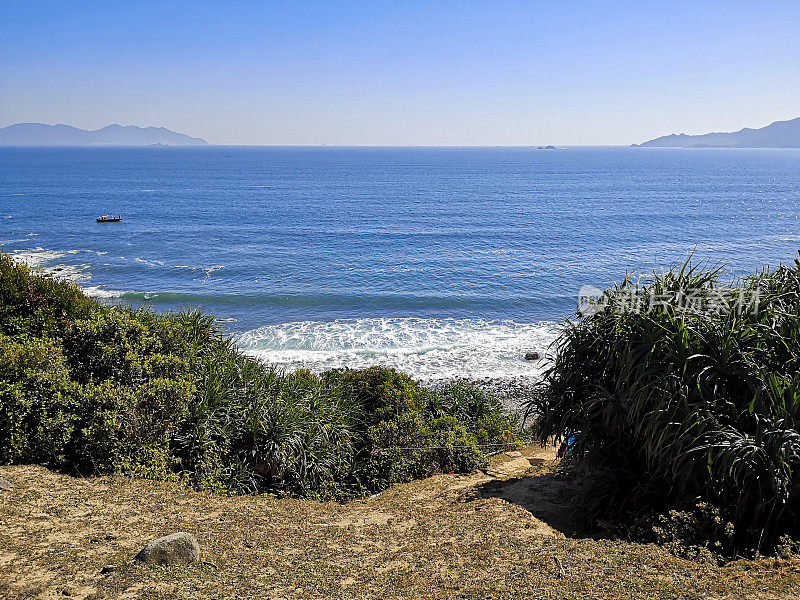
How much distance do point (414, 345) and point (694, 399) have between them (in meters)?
19.8

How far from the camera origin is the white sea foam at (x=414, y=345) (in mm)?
24609

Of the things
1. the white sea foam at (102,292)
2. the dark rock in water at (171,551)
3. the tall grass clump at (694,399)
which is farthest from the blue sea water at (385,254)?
the dark rock in water at (171,551)

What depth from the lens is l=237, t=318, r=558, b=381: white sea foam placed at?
24609mm

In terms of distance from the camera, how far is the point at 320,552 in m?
7.21

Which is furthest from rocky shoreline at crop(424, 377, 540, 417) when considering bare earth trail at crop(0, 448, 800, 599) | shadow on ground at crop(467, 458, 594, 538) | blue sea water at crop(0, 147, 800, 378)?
bare earth trail at crop(0, 448, 800, 599)

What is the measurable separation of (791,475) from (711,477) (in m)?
0.85

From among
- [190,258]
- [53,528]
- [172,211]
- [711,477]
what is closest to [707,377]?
[711,477]

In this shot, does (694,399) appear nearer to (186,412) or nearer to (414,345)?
(186,412)

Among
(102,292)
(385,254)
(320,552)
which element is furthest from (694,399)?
(385,254)

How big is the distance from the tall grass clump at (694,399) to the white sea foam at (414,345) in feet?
47.0

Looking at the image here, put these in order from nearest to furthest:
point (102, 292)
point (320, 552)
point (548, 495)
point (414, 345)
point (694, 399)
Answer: point (320, 552) → point (694, 399) → point (548, 495) → point (414, 345) → point (102, 292)

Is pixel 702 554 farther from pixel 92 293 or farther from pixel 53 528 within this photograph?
pixel 92 293

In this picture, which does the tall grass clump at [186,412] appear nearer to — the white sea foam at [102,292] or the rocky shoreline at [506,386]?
the rocky shoreline at [506,386]

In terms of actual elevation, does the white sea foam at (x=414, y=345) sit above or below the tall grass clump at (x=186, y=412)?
below
